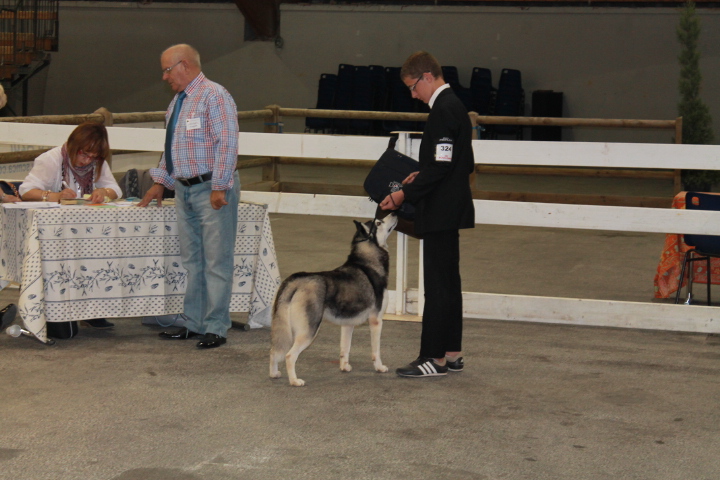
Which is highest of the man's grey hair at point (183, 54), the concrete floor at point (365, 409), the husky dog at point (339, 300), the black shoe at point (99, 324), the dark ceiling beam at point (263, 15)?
the dark ceiling beam at point (263, 15)

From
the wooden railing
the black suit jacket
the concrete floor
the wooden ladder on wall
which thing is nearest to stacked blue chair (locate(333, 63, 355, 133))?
the wooden railing

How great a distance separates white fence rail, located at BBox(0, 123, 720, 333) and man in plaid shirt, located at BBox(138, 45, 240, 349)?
41.2 inches

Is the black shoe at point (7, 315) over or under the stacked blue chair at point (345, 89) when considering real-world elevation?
under

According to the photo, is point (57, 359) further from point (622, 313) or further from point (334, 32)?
point (334, 32)

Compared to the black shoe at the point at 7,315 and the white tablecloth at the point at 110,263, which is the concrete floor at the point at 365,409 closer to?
the white tablecloth at the point at 110,263

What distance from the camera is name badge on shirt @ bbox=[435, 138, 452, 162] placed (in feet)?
13.1

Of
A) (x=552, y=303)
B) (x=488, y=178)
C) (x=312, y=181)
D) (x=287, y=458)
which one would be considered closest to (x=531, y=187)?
(x=488, y=178)

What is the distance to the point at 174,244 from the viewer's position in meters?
4.98

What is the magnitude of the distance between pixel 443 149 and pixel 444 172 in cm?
11

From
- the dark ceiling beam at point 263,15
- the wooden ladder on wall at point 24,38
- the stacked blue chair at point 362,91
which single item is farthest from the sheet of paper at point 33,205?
the dark ceiling beam at point 263,15

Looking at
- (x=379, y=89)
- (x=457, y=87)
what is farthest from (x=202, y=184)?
(x=379, y=89)

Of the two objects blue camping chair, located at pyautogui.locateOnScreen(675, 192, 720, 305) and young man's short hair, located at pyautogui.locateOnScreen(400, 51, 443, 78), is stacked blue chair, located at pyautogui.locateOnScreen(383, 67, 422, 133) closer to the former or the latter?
blue camping chair, located at pyautogui.locateOnScreen(675, 192, 720, 305)

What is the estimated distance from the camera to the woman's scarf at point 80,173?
197 inches

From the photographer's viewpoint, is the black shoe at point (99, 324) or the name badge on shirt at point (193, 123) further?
the black shoe at point (99, 324)
